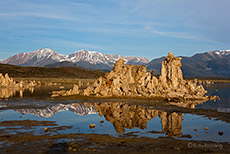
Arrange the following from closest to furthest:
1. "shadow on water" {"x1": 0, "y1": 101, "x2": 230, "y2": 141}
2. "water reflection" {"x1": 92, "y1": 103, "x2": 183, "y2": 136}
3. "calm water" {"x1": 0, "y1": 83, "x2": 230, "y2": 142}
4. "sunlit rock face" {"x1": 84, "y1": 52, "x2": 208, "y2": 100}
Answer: "calm water" {"x1": 0, "y1": 83, "x2": 230, "y2": 142} < "shadow on water" {"x1": 0, "y1": 101, "x2": 230, "y2": 141} < "water reflection" {"x1": 92, "y1": 103, "x2": 183, "y2": 136} < "sunlit rock face" {"x1": 84, "y1": 52, "x2": 208, "y2": 100}

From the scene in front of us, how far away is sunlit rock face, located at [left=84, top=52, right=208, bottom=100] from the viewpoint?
196ft

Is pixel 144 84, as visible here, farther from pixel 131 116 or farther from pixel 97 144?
pixel 97 144

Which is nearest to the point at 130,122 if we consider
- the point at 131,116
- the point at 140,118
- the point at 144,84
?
the point at 140,118

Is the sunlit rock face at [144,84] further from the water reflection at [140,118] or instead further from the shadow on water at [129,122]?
the shadow on water at [129,122]

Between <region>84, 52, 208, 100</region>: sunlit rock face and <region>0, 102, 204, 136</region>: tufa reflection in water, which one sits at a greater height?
<region>84, 52, 208, 100</region>: sunlit rock face

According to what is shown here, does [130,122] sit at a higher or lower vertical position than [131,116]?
lower

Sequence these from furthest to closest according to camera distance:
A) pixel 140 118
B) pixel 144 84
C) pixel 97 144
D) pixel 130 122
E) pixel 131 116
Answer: pixel 144 84 → pixel 131 116 → pixel 140 118 → pixel 130 122 → pixel 97 144

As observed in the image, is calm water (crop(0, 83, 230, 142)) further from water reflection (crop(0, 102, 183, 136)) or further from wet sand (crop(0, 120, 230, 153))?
wet sand (crop(0, 120, 230, 153))

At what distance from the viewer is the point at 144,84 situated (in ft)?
206

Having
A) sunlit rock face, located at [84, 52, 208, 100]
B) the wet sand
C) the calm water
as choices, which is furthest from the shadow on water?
sunlit rock face, located at [84, 52, 208, 100]

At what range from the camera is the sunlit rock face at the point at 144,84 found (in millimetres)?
59719

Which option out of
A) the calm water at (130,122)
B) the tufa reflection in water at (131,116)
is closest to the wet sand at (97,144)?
the calm water at (130,122)

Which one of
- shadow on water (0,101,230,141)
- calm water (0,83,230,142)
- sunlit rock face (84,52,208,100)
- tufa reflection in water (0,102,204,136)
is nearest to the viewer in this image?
calm water (0,83,230,142)

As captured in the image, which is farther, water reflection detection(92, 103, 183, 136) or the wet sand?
water reflection detection(92, 103, 183, 136)
